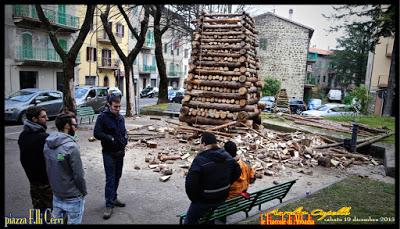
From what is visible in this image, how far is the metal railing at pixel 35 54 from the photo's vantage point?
2639 cm

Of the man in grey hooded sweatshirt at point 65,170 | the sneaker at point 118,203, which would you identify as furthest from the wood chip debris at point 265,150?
the man in grey hooded sweatshirt at point 65,170

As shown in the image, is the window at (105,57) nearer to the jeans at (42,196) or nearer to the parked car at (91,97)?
the parked car at (91,97)

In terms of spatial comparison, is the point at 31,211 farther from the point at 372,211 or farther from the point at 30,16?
the point at 30,16

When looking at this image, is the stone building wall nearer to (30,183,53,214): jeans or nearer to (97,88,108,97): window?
(97,88,108,97): window

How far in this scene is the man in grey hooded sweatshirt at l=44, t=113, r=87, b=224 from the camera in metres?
4.05

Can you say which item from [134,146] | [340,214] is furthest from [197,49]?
[340,214]

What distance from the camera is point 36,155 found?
14.5ft

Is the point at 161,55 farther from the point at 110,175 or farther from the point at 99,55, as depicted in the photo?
the point at 99,55

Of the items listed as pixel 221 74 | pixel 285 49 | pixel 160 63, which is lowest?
pixel 221 74

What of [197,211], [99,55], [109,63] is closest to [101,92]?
[197,211]

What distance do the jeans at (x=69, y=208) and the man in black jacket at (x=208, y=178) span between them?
1.48 metres

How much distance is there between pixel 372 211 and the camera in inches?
222

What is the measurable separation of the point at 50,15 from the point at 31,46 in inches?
138

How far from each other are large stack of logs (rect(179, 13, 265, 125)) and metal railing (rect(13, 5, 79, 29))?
20.2 meters
